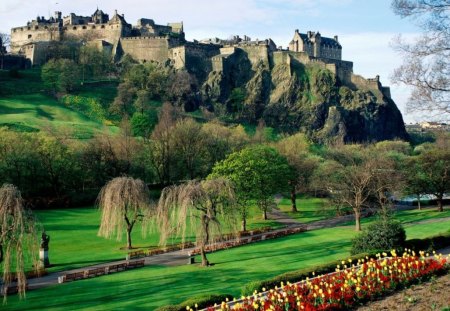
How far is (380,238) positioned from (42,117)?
81.5m

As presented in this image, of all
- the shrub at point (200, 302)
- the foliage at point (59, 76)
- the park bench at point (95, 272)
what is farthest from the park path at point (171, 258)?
the foliage at point (59, 76)

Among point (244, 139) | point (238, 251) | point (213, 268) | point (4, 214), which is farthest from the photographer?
point (244, 139)

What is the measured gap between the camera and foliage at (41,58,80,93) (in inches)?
4614

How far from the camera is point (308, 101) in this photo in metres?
139

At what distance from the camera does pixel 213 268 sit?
112 ft

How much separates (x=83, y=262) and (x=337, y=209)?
3209 centimetres

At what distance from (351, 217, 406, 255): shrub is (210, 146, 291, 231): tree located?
20.9 meters

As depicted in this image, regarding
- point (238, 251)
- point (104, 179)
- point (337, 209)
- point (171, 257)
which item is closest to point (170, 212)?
point (171, 257)

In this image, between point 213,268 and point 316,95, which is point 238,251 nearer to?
point 213,268

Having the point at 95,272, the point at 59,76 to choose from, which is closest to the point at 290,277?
the point at 95,272

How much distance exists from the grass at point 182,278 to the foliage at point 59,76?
258ft

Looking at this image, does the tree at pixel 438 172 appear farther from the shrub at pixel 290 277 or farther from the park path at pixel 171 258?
the shrub at pixel 290 277

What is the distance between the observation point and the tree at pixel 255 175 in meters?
55.4

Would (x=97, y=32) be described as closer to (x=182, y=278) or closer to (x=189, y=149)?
(x=189, y=149)
